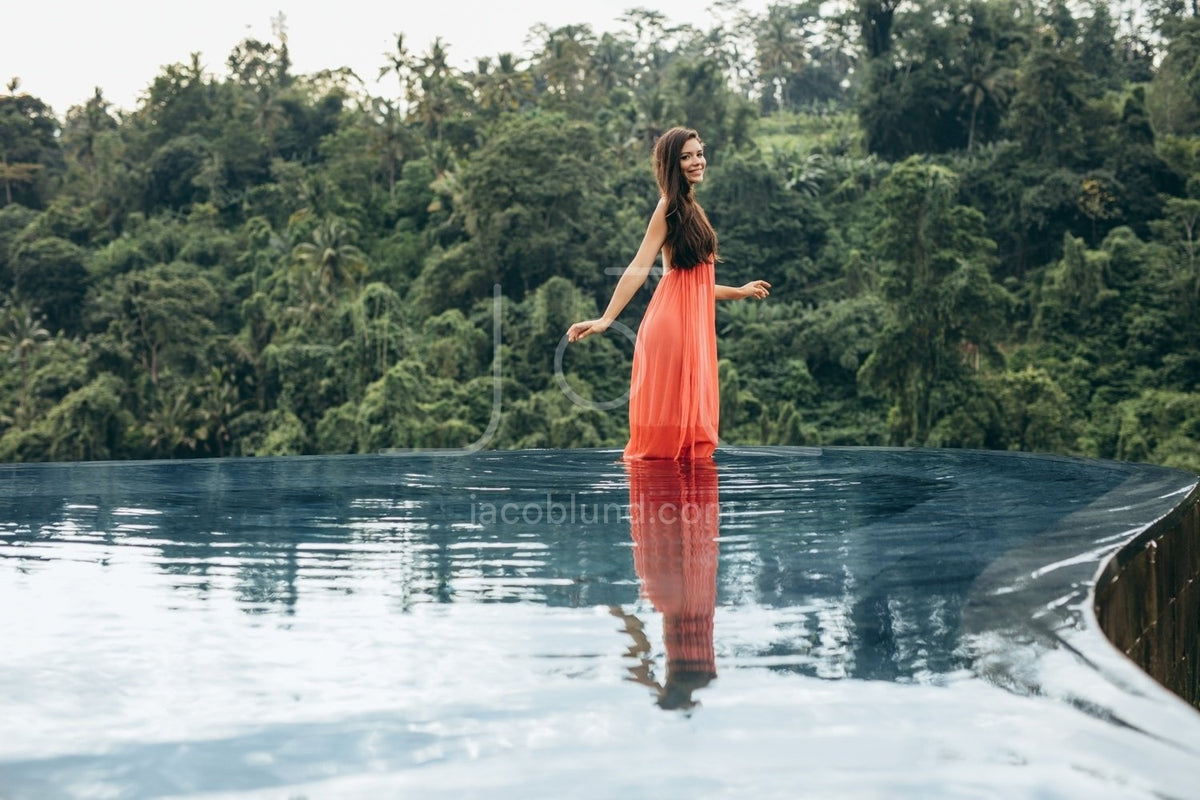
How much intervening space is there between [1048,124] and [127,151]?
26594 millimetres

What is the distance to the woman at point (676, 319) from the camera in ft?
14.5

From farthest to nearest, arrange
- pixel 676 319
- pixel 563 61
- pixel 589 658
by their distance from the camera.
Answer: pixel 563 61 < pixel 676 319 < pixel 589 658

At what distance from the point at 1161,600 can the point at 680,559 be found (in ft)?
3.13

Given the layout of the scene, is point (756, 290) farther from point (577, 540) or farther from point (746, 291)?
point (577, 540)

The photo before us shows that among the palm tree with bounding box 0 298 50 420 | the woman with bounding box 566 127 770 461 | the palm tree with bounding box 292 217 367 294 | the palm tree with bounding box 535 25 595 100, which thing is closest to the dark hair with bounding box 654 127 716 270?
the woman with bounding box 566 127 770 461

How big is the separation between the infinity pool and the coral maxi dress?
47.0 inches

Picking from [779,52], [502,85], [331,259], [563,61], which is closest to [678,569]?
[331,259]

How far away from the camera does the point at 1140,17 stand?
36000 mm

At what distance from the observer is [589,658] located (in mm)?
1776

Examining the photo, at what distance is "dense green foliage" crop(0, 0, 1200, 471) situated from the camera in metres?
25.2

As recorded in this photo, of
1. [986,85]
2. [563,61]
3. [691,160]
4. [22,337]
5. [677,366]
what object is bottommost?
[677,366]

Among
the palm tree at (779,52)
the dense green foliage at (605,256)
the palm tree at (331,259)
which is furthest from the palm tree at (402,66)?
the palm tree at (779,52)

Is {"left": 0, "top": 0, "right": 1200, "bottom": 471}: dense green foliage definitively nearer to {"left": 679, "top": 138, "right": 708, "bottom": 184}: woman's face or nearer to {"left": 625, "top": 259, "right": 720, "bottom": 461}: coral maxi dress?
{"left": 625, "top": 259, "right": 720, "bottom": 461}: coral maxi dress

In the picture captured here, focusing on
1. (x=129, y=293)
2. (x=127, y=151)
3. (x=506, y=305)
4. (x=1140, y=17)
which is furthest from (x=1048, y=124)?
(x=127, y=151)
